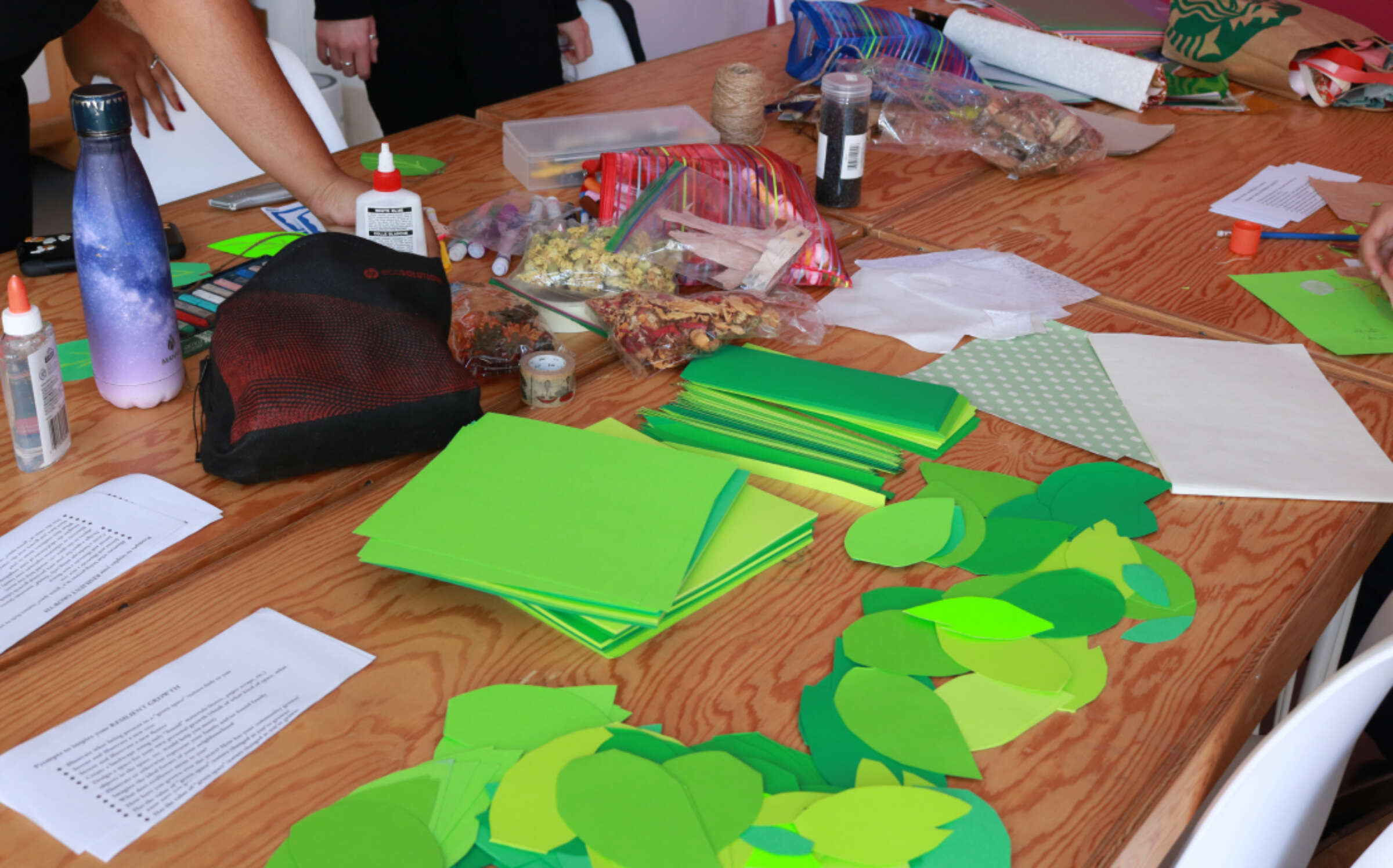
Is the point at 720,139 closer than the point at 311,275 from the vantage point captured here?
No

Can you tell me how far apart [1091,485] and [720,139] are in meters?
1.04

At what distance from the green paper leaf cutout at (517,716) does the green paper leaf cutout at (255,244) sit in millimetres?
860

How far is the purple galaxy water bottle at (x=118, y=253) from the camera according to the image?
3.05 feet

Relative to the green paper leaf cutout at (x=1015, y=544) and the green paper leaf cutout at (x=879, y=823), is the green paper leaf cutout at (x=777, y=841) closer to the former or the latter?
the green paper leaf cutout at (x=879, y=823)

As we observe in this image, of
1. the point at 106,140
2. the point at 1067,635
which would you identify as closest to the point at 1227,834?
the point at 1067,635

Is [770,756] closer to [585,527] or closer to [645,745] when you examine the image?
[645,745]

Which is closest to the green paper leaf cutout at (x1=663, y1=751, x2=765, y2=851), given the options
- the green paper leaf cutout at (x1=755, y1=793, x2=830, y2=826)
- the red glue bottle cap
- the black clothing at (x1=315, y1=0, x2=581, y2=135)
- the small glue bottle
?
the green paper leaf cutout at (x1=755, y1=793, x2=830, y2=826)

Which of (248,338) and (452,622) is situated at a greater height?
(248,338)

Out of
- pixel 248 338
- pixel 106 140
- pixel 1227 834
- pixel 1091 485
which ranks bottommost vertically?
pixel 1227 834

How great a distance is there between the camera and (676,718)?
29.2 inches

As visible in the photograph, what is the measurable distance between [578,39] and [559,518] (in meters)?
2.02

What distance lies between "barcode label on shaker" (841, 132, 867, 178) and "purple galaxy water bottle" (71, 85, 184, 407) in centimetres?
95

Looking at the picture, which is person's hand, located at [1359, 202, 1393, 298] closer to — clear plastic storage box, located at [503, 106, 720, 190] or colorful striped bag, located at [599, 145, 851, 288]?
colorful striped bag, located at [599, 145, 851, 288]

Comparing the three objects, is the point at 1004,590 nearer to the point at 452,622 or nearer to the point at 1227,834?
the point at 1227,834
